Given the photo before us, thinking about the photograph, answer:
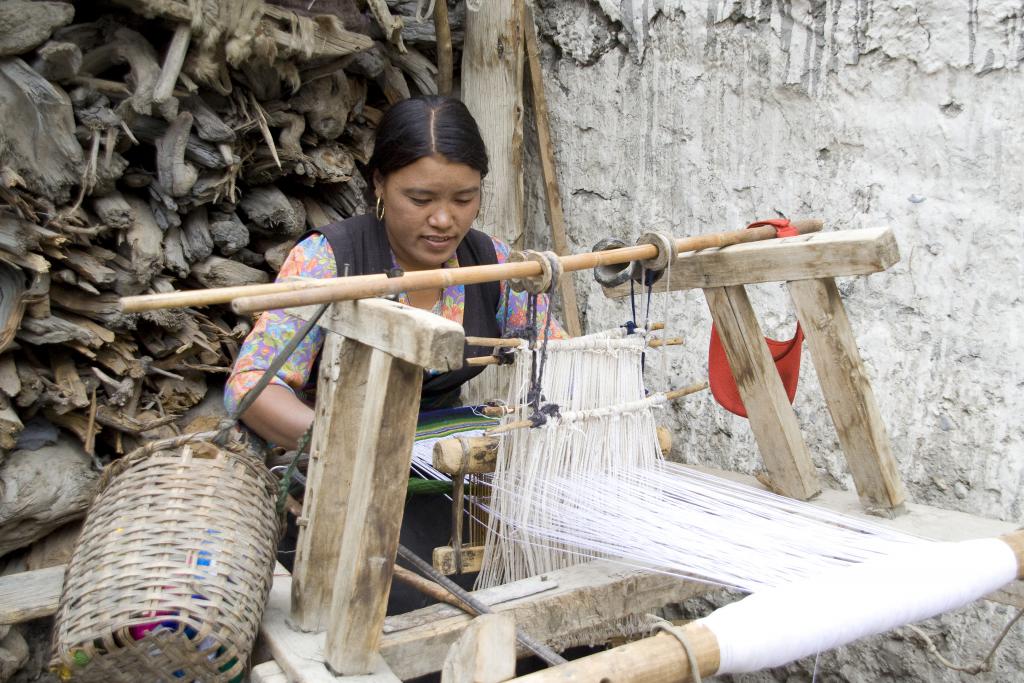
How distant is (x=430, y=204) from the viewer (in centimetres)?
216

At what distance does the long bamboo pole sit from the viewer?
123cm

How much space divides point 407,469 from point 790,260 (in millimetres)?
910

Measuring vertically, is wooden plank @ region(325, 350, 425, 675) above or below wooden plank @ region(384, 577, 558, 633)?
above

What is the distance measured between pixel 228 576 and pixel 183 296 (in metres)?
0.43

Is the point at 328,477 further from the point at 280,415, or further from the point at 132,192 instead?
the point at 132,192

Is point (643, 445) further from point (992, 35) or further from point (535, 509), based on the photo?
point (992, 35)

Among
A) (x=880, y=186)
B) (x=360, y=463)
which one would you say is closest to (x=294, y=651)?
(x=360, y=463)

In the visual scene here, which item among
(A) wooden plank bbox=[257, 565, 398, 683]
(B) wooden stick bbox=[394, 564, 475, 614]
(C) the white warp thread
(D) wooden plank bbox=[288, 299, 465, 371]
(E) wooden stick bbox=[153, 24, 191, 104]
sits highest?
(E) wooden stick bbox=[153, 24, 191, 104]

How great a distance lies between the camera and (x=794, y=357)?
197cm

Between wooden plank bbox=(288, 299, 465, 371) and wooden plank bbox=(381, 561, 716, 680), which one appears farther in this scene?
wooden plank bbox=(381, 561, 716, 680)

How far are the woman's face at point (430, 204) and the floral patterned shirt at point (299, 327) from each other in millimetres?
115

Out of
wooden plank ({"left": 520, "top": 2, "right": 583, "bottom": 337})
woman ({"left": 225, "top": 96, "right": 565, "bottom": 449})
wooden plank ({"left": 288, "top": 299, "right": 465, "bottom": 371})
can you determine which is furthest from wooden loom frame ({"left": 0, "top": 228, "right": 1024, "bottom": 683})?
wooden plank ({"left": 520, "top": 2, "right": 583, "bottom": 337})

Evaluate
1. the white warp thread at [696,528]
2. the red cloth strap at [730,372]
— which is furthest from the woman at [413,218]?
the white warp thread at [696,528]

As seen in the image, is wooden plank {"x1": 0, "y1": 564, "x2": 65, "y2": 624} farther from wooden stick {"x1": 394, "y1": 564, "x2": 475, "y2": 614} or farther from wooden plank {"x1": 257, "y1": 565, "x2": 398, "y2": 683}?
wooden stick {"x1": 394, "y1": 564, "x2": 475, "y2": 614}
